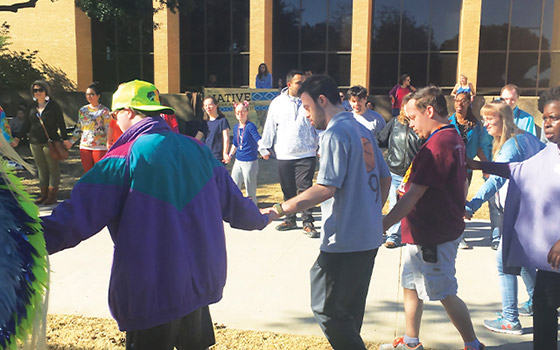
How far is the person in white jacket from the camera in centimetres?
716

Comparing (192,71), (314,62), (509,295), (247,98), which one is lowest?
(509,295)

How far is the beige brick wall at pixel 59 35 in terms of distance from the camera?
25.0 metres

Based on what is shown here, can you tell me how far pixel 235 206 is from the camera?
2.97 meters

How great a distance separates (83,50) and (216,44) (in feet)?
20.7

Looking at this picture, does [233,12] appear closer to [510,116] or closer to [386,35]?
[386,35]

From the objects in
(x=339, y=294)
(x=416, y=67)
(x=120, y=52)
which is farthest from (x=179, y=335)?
(x=120, y=52)

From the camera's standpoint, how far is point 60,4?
25.0 meters

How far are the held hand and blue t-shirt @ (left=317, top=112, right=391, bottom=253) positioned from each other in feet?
3.24

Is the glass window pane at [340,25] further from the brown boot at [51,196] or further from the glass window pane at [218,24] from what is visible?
the brown boot at [51,196]

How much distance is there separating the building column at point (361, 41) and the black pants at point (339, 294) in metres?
20.3

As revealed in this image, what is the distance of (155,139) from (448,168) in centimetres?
193

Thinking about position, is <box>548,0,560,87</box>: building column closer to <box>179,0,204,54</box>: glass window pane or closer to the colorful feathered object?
<box>179,0,204,54</box>: glass window pane

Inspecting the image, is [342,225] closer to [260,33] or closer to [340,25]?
[260,33]

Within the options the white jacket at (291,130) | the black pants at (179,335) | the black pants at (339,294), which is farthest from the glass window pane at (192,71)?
the black pants at (179,335)
